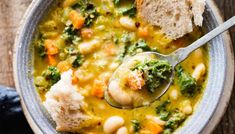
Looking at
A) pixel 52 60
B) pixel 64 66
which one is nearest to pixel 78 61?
pixel 64 66

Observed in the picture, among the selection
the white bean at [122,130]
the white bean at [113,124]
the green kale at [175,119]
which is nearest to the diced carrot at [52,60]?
the white bean at [113,124]

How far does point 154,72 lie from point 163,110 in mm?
320

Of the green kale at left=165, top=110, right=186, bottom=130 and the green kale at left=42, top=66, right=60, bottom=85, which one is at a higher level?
the green kale at left=42, top=66, right=60, bottom=85

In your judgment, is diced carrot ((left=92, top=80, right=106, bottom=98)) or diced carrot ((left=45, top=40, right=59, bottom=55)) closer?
diced carrot ((left=92, top=80, right=106, bottom=98))

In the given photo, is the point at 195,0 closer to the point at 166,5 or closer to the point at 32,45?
the point at 166,5

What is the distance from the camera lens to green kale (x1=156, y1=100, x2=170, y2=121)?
454 centimetres

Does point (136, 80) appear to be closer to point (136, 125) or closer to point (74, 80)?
point (136, 125)

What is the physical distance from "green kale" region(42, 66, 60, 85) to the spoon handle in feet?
2.96

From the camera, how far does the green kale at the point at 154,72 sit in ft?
14.6

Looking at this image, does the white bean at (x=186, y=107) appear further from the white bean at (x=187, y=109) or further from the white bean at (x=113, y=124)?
the white bean at (x=113, y=124)

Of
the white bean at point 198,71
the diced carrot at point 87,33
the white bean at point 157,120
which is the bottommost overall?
the white bean at point 157,120

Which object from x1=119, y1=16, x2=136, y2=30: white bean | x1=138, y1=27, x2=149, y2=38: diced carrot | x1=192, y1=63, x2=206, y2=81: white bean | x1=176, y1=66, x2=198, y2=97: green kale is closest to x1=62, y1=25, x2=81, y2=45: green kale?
x1=119, y1=16, x2=136, y2=30: white bean

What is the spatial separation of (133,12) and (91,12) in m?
0.34

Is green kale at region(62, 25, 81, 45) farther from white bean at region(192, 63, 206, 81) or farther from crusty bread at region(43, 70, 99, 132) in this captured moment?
white bean at region(192, 63, 206, 81)
